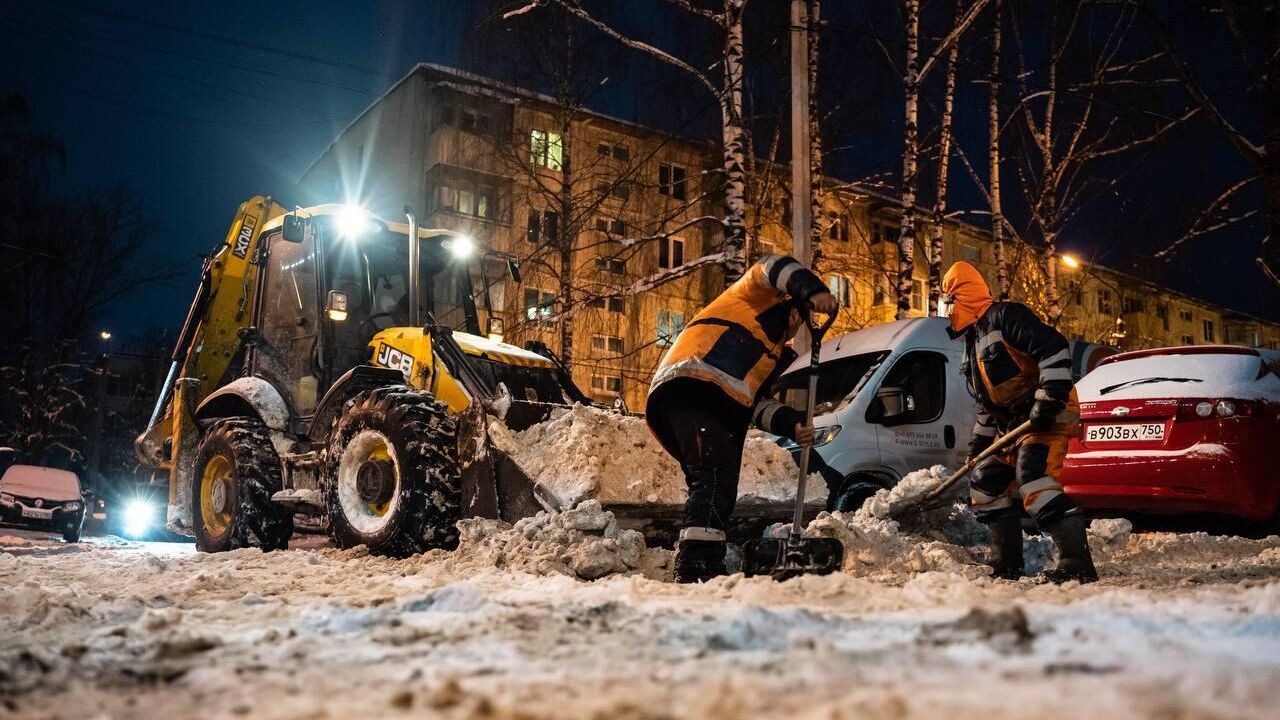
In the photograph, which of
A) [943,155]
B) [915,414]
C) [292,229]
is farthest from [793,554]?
[943,155]

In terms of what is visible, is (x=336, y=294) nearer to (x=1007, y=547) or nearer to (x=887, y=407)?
(x=887, y=407)

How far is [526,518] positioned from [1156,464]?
4.42 meters

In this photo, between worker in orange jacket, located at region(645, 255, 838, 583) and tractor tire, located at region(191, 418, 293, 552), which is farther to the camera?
tractor tire, located at region(191, 418, 293, 552)

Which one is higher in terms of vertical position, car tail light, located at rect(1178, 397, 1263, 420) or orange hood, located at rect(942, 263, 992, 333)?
orange hood, located at rect(942, 263, 992, 333)

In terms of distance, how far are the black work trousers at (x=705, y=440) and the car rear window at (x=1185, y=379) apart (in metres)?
3.57

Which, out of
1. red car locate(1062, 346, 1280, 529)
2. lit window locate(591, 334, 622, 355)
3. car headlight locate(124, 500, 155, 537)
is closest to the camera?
red car locate(1062, 346, 1280, 529)

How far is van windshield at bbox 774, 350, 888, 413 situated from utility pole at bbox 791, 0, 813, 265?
196cm

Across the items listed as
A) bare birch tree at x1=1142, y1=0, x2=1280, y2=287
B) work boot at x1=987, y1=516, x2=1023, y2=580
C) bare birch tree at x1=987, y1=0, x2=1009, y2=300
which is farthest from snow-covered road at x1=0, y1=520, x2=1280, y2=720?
bare birch tree at x1=987, y1=0, x2=1009, y2=300

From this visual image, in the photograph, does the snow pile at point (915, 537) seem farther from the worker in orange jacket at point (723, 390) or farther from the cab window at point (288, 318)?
the cab window at point (288, 318)

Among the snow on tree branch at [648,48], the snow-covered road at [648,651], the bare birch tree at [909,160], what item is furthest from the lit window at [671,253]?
the snow-covered road at [648,651]

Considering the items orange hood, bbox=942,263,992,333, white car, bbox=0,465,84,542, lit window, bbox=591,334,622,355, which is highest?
lit window, bbox=591,334,622,355

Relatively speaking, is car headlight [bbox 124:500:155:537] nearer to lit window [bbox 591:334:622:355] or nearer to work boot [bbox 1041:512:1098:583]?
work boot [bbox 1041:512:1098:583]

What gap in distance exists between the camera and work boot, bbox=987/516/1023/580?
18.0 ft

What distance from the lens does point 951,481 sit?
5.79 meters
